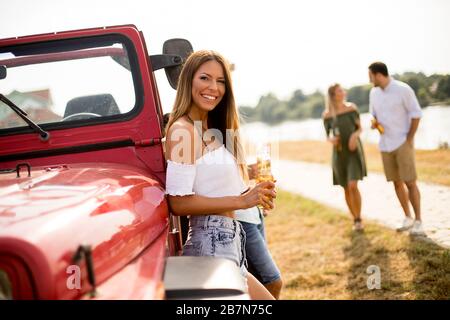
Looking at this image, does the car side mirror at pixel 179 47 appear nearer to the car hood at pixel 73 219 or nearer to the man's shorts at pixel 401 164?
the car hood at pixel 73 219

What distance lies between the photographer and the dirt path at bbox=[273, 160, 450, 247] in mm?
4957

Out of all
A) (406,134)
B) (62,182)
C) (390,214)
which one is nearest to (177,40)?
(62,182)

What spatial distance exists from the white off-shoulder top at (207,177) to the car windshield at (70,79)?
808 mm

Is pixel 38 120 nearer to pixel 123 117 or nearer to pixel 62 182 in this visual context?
pixel 123 117

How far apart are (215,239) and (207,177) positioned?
0.31 m

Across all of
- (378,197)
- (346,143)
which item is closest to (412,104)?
(346,143)

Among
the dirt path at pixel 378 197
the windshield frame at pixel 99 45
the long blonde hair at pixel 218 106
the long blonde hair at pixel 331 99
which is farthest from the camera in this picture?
the long blonde hair at pixel 331 99

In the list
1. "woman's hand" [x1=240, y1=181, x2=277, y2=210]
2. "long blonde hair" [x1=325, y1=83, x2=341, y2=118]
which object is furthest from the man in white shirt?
"woman's hand" [x1=240, y1=181, x2=277, y2=210]

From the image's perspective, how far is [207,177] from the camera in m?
Answer: 2.15

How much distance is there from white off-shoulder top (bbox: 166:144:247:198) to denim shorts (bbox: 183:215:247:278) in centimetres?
13

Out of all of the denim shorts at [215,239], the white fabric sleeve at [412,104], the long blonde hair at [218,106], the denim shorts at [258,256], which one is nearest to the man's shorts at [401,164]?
the white fabric sleeve at [412,104]

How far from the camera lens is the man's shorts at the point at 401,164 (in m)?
5.14

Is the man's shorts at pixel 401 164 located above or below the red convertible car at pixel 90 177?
below

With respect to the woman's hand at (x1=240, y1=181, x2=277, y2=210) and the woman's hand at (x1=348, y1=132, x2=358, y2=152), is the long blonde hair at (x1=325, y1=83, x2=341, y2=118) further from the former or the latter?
the woman's hand at (x1=240, y1=181, x2=277, y2=210)
